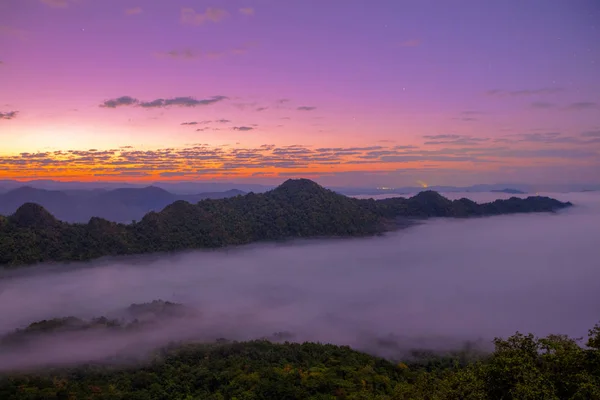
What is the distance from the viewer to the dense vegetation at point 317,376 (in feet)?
70.0

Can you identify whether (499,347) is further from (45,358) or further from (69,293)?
(69,293)

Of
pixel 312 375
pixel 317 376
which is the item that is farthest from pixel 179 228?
pixel 317 376

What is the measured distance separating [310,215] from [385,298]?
5911cm

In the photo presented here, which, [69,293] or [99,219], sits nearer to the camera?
[69,293]

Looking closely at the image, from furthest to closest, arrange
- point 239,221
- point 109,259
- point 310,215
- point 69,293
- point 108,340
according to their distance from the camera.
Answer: point 310,215, point 239,221, point 109,259, point 69,293, point 108,340

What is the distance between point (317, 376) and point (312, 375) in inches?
28.8

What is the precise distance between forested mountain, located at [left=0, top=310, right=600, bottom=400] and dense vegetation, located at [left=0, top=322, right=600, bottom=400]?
6 centimetres

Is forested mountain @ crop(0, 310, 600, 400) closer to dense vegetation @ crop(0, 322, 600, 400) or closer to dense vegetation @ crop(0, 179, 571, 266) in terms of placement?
dense vegetation @ crop(0, 322, 600, 400)

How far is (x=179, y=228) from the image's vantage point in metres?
146

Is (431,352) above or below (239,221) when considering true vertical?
below

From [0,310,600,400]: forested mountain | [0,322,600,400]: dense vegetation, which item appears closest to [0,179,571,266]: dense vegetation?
[0,310,600,400]: forested mountain

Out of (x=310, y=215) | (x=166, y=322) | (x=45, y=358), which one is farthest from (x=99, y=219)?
(x=310, y=215)

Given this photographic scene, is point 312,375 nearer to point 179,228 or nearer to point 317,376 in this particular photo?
point 317,376

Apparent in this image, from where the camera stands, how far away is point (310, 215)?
18838 cm
